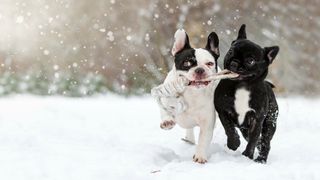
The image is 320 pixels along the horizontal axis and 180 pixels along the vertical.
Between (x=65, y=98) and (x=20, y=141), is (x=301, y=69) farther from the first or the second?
(x=20, y=141)

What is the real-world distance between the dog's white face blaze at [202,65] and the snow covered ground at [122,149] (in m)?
0.62

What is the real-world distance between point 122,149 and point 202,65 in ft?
3.23

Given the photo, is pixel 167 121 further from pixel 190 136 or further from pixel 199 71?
pixel 190 136

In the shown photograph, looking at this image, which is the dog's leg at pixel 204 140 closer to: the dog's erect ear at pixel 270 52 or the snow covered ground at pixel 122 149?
the snow covered ground at pixel 122 149

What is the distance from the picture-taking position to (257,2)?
1105cm

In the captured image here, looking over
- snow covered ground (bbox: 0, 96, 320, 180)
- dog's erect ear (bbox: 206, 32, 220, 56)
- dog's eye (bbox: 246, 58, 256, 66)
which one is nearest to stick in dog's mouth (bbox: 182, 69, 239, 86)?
dog's eye (bbox: 246, 58, 256, 66)

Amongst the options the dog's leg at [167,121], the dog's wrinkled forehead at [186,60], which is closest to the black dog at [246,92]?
the dog's wrinkled forehead at [186,60]

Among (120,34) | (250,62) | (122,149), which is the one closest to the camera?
(250,62)

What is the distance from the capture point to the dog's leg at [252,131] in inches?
162

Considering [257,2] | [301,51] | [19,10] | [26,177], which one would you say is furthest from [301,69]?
[26,177]

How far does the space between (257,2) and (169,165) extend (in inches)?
297

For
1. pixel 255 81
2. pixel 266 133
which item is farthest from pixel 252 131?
pixel 255 81

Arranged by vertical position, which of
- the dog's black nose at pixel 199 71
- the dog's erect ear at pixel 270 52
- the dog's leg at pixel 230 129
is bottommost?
the dog's leg at pixel 230 129

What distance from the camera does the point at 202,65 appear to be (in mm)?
4105
